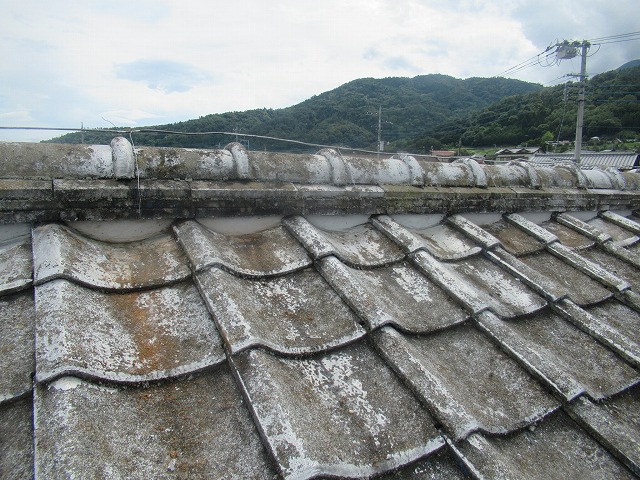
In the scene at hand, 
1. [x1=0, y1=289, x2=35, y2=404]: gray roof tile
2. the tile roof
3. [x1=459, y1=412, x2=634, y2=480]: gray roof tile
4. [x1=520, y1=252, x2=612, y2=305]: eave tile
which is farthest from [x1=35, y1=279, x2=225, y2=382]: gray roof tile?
[x1=520, y1=252, x2=612, y2=305]: eave tile

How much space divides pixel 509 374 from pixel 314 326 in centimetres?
102

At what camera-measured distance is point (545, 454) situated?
5.64 feet

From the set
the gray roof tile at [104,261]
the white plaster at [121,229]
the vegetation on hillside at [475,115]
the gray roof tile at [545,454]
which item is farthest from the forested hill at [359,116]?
the gray roof tile at [545,454]

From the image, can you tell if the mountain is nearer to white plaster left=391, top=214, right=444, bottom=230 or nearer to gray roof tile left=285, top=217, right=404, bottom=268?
white plaster left=391, top=214, right=444, bottom=230

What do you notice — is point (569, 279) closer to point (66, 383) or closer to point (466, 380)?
point (466, 380)

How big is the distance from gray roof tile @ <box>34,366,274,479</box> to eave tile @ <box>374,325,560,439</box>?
719 millimetres

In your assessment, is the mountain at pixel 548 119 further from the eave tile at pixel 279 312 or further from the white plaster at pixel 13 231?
the white plaster at pixel 13 231

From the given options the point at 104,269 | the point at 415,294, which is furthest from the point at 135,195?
the point at 415,294

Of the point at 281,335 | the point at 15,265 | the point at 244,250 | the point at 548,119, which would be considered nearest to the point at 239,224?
the point at 244,250

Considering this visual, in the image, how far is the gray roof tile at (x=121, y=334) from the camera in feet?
4.77

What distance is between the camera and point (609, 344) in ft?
8.08

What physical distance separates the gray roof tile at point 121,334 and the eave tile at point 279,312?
0.10 meters

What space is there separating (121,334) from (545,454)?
1864 millimetres

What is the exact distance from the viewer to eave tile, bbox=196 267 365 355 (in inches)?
67.1
